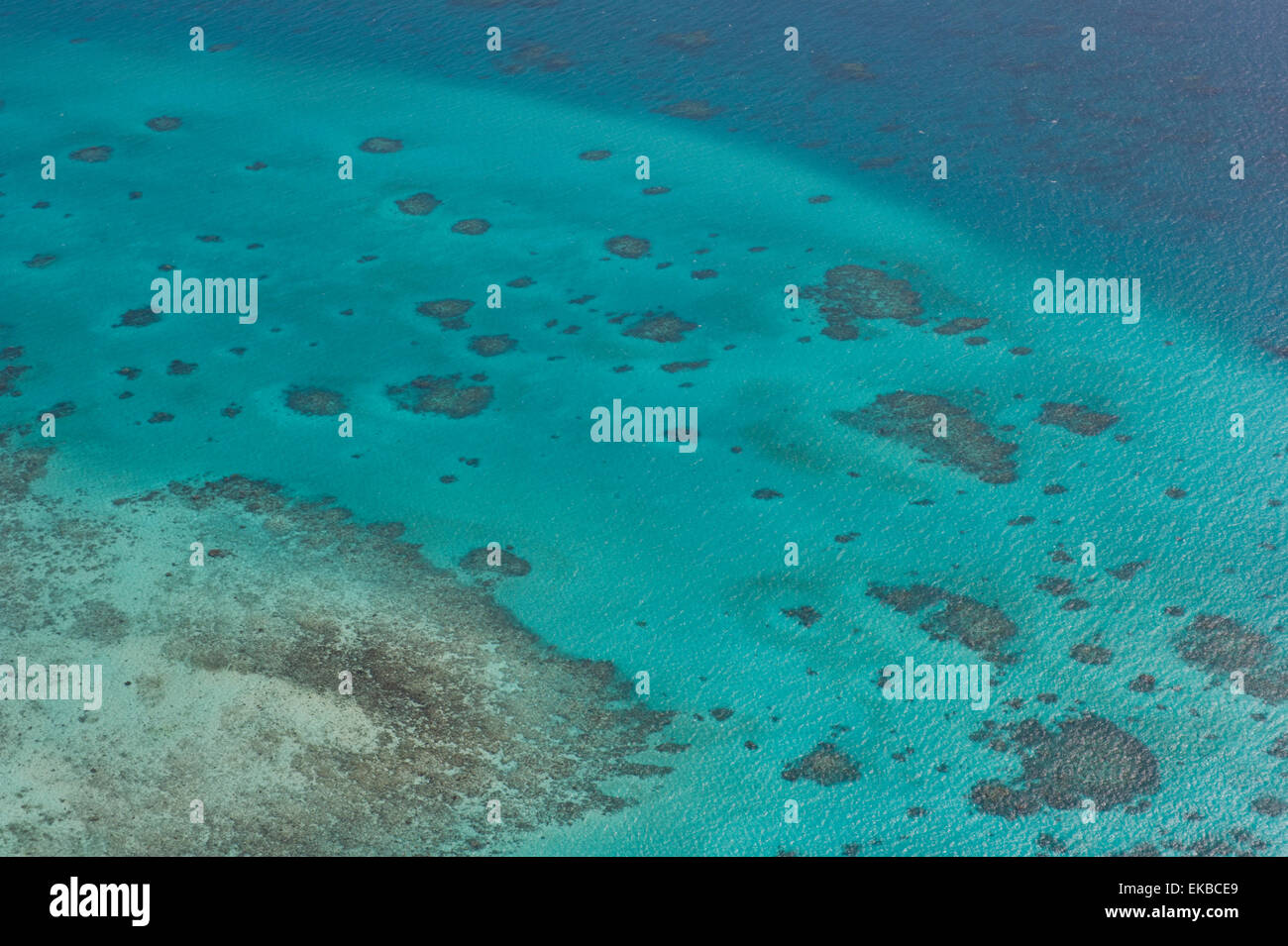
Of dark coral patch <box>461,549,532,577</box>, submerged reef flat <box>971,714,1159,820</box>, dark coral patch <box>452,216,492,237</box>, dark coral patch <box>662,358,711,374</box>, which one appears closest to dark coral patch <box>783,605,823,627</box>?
submerged reef flat <box>971,714,1159,820</box>

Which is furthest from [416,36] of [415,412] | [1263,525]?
[1263,525]

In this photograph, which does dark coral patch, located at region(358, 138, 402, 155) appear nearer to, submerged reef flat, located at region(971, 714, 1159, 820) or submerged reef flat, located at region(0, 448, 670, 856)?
Result: submerged reef flat, located at region(0, 448, 670, 856)

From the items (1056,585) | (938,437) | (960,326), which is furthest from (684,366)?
(1056,585)

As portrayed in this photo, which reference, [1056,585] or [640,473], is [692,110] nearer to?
[640,473]

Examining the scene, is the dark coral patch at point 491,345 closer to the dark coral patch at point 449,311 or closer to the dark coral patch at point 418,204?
the dark coral patch at point 449,311

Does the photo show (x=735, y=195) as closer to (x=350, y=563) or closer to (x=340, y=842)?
(x=350, y=563)

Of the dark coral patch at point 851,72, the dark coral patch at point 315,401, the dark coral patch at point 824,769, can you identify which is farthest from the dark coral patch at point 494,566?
the dark coral patch at point 851,72
